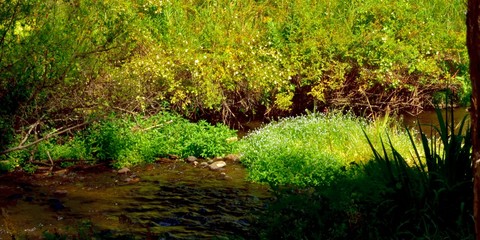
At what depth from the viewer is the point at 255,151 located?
12.1 metres

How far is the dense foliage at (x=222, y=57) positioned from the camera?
11727 millimetres

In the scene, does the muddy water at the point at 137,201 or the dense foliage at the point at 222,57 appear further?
the dense foliage at the point at 222,57

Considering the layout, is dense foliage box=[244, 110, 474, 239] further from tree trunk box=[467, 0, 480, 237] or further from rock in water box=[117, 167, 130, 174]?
rock in water box=[117, 167, 130, 174]

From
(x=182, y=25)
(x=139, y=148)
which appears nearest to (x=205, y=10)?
(x=182, y=25)

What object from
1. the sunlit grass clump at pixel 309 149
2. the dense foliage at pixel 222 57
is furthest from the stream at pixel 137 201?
the dense foliage at pixel 222 57

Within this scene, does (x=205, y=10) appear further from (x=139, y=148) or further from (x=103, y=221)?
(x=103, y=221)

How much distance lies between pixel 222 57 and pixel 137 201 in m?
5.82

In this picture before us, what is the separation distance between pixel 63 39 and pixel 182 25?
205 inches

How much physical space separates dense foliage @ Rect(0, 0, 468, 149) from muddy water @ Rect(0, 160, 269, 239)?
1.55m

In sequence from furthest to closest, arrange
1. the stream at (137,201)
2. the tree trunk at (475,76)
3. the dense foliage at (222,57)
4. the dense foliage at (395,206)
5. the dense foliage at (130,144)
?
1. the dense foliage at (130,144)
2. the dense foliage at (222,57)
3. the stream at (137,201)
4. the dense foliage at (395,206)
5. the tree trunk at (475,76)

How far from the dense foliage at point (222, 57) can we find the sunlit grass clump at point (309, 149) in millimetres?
2227

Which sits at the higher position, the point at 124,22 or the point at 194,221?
the point at 124,22

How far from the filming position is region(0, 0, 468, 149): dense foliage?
38.5ft

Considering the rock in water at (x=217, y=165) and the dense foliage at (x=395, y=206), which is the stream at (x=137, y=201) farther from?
the dense foliage at (x=395, y=206)
